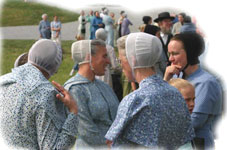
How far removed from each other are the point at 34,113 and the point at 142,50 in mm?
844

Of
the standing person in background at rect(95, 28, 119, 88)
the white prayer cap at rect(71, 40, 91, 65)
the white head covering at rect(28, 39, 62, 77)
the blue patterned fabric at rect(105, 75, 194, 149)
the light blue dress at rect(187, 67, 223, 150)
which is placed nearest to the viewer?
the blue patterned fabric at rect(105, 75, 194, 149)

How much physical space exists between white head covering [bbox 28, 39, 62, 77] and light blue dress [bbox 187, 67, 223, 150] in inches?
57.9

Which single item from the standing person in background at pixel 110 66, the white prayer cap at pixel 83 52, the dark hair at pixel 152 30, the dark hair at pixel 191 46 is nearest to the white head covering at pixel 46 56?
the white prayer cap at pixel 83 52

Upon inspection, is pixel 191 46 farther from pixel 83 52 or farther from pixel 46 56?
pixel 46 56

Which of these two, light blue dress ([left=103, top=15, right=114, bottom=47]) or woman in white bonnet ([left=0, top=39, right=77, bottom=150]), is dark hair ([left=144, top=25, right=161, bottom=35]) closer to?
woman in white bonnet ([left=0, top=39, right=77, bottom=150])

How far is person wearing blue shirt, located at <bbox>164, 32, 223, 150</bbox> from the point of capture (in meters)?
4.04

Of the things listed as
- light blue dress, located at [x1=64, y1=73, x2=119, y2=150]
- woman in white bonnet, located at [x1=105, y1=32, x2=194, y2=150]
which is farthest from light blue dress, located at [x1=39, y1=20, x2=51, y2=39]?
woman in white bonnet, located at [x1=105, y1=32, x2=194, y2=150]

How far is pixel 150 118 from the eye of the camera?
2883 mm

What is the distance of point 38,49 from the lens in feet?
10.4

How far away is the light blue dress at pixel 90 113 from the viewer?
165 inches

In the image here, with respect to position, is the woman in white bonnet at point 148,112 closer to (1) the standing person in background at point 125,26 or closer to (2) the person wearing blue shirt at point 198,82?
(2) the person wearing blue shirt at point 198,82

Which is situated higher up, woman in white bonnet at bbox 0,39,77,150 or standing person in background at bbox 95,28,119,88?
woman in white bonnet at bbox 0,39,77,150

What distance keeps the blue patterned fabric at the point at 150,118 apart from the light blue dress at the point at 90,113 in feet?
4.04

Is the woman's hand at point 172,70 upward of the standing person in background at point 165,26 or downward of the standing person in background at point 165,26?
upward
